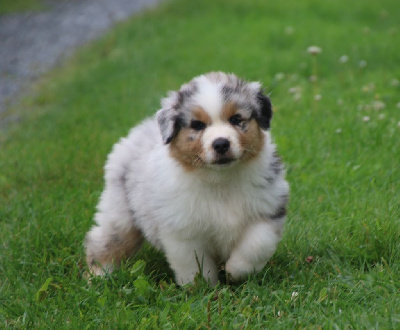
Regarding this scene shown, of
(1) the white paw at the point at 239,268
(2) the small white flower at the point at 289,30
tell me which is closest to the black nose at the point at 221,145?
(1) the white paw at the point at 239,268

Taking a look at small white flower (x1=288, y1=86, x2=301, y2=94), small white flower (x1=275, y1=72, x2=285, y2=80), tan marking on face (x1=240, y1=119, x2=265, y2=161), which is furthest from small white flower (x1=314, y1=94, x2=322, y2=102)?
tan marking on face (x1=240, y1=119, x2=265, y2=161)

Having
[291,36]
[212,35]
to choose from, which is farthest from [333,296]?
[212,35]

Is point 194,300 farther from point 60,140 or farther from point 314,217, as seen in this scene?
point 60,140

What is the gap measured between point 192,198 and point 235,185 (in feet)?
0.87

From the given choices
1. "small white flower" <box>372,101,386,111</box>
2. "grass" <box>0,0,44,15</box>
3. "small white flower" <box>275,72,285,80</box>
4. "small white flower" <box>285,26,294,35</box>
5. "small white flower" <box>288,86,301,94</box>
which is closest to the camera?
"small white flower" <box>372,101,386,111</box>

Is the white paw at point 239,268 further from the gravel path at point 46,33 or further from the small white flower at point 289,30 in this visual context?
the small white flower at point 289,30

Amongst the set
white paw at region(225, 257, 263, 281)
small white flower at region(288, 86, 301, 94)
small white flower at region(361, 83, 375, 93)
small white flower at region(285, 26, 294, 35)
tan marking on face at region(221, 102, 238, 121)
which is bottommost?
small white flower at region(285, 26, 294, 35)

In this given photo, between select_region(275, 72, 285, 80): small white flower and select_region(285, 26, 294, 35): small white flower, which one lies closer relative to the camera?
select_region(275, 72, 285, 80): small white flower

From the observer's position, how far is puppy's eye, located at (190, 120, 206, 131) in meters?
3.96

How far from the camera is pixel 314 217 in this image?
4891mm

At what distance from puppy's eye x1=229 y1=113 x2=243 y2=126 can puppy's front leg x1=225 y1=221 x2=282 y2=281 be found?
59 centimetres

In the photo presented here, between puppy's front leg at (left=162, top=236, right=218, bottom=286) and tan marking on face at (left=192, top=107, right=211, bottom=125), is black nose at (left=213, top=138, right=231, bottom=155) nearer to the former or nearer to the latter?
tan marking on face at (left=192, top=107, right=211, bottom=125)

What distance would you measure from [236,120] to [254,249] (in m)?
0.74

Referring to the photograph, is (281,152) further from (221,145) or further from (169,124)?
(221,145)
